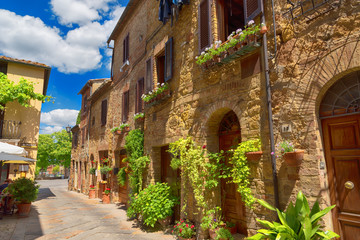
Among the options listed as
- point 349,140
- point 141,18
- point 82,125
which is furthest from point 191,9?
point 82,125

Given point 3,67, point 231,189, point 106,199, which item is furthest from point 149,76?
point 3,67

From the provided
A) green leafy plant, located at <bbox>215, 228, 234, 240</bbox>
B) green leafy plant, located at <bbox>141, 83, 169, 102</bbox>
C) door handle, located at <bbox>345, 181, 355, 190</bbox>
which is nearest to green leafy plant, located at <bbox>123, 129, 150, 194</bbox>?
green leafy plant, located at <bbox>141, 83, 169, 102</bbox>

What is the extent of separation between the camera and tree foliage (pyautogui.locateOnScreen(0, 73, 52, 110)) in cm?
1095

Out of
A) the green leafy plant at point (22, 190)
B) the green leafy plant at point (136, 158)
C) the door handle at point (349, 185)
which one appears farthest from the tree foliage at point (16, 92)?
the door handle at point (349, 185)

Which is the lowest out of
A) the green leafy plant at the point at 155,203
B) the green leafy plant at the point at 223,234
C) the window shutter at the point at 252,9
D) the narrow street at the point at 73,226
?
the narrow street at the point at 73,226

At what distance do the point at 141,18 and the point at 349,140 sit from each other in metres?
8.83

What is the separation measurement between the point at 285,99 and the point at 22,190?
839 cm

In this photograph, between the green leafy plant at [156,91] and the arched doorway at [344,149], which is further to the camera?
the green leafy plant at [156,91]

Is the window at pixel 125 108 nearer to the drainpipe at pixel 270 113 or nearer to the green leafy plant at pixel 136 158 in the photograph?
the green leafy plant at pixel 136 158

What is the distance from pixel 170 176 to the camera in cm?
705

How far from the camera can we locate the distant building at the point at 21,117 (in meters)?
11.4

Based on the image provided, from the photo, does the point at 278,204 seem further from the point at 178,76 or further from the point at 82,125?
the point at 82,125

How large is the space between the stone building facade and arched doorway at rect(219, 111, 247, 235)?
0.02m

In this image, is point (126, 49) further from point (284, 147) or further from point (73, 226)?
point (284, 147)
